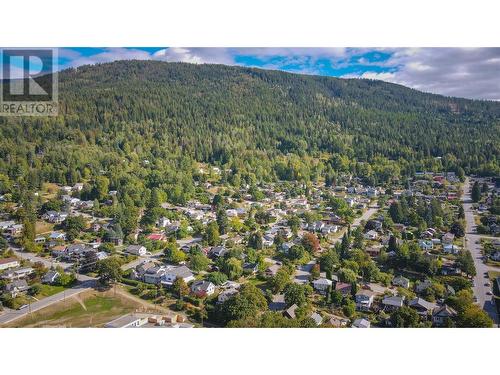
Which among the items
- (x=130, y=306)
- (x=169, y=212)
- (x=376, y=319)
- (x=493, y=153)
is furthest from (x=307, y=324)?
(x=493, y=153)

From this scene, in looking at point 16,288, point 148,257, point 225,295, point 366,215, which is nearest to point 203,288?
point 225,295

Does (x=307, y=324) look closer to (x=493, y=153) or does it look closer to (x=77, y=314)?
(x=77, y=314)

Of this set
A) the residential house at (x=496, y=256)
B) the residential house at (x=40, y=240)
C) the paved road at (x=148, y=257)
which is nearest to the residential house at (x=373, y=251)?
the residential house at (x=496, y=256)

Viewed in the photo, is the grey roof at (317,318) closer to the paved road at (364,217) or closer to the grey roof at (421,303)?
the grey roof at (421,303)

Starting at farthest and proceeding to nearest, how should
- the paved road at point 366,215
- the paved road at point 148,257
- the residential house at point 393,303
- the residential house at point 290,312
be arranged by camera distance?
the paved road at point 366,215 < the paved road at point 148,257 < the residential house at point 393,303 < the residential house at point 290,312

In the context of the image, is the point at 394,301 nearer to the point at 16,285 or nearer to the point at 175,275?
the point at 175,275
